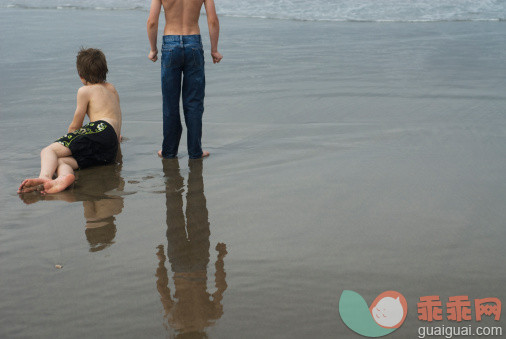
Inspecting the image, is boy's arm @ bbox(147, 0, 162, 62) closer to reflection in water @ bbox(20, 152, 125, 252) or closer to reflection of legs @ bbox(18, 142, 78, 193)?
reflection in water @ bbox(20, 152, 125, 252)

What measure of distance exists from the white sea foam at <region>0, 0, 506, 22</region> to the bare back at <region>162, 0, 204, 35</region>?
427 inches

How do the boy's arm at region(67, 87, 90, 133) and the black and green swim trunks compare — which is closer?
the black and green swim trunks

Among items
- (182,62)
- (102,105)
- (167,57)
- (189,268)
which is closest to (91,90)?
(102,105)

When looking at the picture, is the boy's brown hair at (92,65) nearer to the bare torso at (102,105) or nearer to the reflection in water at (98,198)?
the bare torso at (102,105)

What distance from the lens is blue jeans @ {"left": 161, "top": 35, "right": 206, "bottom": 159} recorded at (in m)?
5.18

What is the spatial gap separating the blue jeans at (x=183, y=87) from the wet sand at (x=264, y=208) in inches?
8.8

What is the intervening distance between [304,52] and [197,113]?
499 centimetres

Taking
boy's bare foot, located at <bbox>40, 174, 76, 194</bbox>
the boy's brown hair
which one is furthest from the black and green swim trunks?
boy's bare foot, located at <bbox>40, 174, 76, 194</bbox>

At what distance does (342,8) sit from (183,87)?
41.0 ft

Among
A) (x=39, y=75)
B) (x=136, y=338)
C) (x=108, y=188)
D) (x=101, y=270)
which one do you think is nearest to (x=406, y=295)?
(x=136, y=338)

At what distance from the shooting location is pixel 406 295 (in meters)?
2.76

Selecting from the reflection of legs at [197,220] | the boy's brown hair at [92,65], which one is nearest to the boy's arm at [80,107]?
the boy's brown hair at [92,65]

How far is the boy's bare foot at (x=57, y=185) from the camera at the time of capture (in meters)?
4.22

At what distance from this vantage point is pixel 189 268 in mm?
3068
